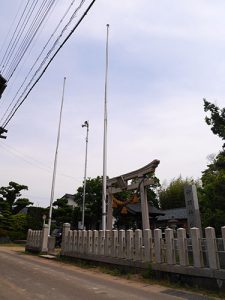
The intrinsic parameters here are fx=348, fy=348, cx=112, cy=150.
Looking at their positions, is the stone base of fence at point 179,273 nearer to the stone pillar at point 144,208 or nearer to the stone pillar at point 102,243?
the stone pillar at point 102,243

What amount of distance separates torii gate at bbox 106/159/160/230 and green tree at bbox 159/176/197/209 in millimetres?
40410

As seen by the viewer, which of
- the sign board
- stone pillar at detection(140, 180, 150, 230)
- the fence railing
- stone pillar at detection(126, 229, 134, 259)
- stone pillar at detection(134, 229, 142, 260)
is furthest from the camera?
stone pillar at detection(140, 180, 150, 230)

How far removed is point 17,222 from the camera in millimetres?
43375

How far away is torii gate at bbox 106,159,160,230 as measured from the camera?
18.3m

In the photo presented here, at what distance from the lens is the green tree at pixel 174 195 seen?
198 ft

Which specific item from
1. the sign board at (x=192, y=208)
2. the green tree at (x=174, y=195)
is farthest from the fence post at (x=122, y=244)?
the green tree at (x=174, y=195)

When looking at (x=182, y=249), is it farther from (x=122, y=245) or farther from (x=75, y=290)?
(x=122, y=245)

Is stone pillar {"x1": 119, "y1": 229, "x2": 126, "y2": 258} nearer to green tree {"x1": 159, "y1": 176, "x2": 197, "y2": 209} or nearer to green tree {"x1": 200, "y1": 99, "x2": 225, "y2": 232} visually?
green tree {"x1": 200, "y1": 99, "x2": 225, "y2": 232}

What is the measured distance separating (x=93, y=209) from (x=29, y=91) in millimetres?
30625

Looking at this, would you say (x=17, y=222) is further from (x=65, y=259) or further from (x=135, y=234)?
(x=135, y=234)

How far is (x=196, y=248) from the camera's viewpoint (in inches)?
421

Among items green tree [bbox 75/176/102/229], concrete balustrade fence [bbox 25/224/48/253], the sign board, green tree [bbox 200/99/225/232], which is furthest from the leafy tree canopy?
green tree [bbox 75/176/102/229]

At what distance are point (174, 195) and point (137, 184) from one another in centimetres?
4335

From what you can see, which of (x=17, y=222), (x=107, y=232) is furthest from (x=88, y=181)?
(x=107, y=232)
